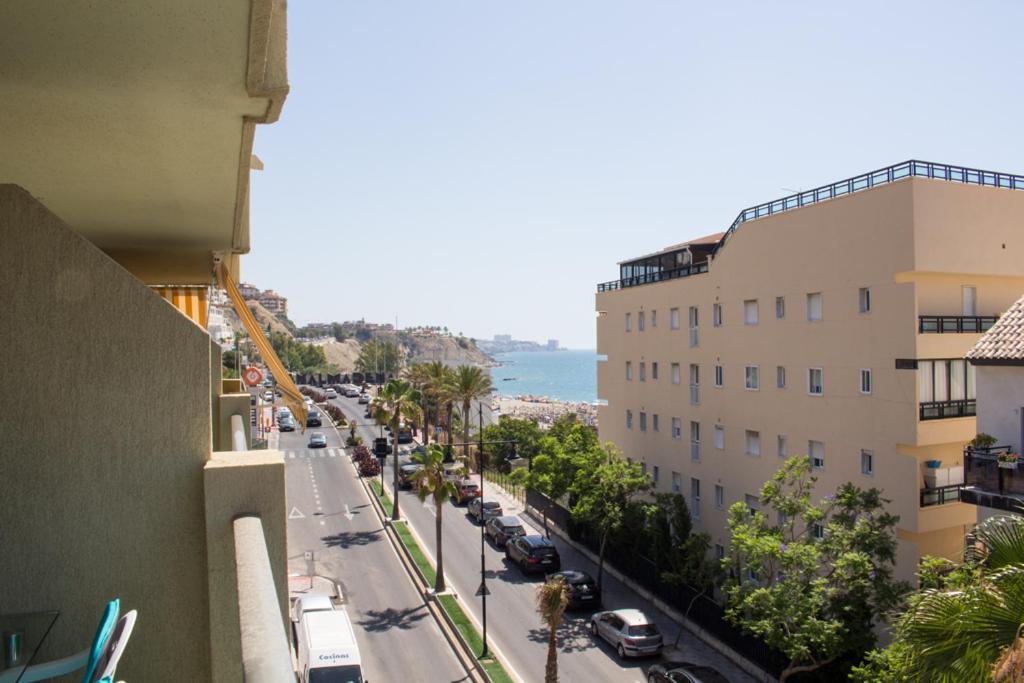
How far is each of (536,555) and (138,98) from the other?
29237 millimetres

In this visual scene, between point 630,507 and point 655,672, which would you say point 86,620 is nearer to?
point 655,672

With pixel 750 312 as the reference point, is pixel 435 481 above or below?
below

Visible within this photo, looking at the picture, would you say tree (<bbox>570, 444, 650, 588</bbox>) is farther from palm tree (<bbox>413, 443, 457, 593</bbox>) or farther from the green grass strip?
the green grass strip

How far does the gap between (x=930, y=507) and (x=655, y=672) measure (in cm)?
862

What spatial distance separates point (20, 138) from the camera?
13.2 feet

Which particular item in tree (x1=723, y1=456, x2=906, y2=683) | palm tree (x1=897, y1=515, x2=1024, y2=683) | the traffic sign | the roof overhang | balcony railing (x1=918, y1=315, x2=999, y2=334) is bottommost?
tree (x1=723, y1=456, x2=906, y2=683)

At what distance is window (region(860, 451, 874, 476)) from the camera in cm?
2128

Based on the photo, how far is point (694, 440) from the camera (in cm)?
2945

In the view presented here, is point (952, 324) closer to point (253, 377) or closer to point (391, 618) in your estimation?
point (391, 618)

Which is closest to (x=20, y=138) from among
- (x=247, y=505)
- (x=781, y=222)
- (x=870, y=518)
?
(x=247, y=505)

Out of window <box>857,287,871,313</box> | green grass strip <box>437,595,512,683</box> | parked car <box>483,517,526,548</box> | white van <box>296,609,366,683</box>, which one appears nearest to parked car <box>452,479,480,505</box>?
parked car <box>483,517,526,548</box>

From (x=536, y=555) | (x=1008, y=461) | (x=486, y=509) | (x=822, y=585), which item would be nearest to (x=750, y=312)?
(x=822, y=585)

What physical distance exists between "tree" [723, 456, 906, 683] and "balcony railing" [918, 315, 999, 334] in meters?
4.67

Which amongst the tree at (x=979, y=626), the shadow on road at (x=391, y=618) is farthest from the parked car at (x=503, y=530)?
the tree at (x=979, y=626)
